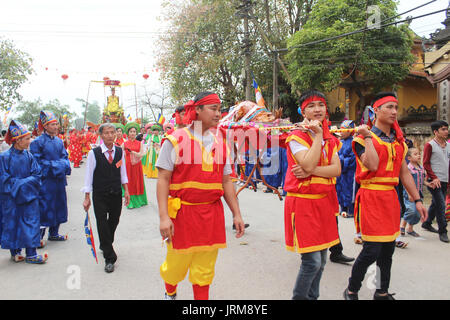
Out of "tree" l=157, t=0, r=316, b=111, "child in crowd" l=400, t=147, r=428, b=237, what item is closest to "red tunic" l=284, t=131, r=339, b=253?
"child in crowd" l=400, t=147, r=428, b=237

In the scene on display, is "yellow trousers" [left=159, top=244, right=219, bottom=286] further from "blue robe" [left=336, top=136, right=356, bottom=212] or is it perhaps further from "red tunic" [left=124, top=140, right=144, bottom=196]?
"red tunic" [left=124, top=140, right=144, bottom=196]

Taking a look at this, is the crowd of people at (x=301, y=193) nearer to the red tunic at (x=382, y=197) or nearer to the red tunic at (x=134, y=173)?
the red tunic at (x=382, y=197)

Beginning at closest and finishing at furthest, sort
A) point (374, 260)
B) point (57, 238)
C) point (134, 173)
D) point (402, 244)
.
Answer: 1. point (374, 260)
2. point (402, 244)
3. point (57, 238)
4. point (134, 173)

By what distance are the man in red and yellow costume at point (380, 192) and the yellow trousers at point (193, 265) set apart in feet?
4.54

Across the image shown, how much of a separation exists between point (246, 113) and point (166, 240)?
3.67m

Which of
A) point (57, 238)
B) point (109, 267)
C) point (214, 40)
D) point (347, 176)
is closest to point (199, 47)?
point (214, 40)

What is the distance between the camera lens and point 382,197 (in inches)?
122

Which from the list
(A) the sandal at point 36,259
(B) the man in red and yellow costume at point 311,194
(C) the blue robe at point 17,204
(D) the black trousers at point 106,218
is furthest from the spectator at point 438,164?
(C) the blue robe at point 17,204

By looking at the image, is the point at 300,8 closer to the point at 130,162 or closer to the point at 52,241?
the point at 130,162

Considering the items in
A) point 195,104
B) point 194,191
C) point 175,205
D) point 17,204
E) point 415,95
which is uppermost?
point 415,95

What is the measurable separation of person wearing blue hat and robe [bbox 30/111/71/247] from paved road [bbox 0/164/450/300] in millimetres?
380

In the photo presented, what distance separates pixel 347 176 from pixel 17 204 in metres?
5.56

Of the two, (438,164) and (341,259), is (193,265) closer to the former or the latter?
(341,259)

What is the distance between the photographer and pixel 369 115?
3498 millimetres
